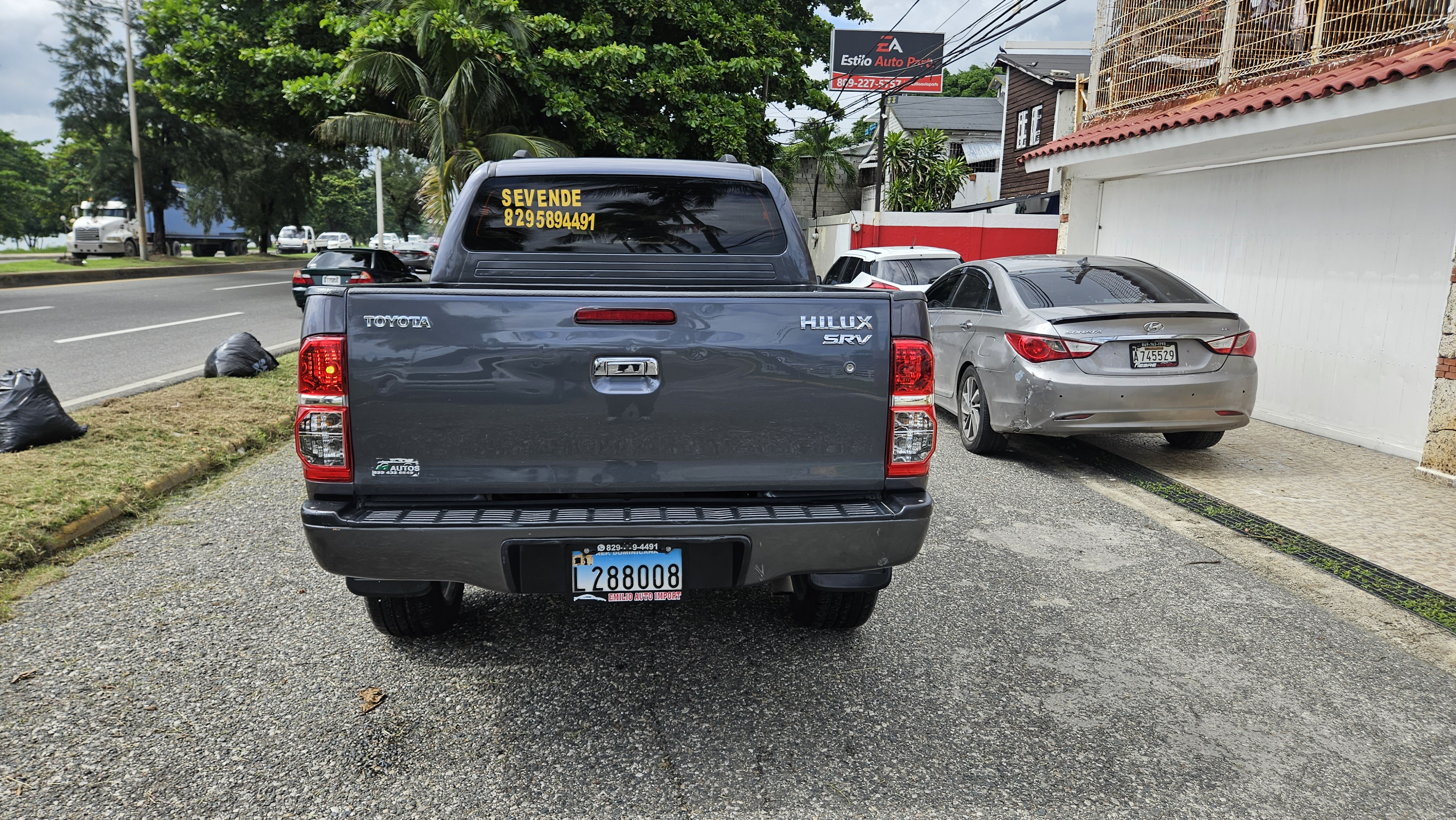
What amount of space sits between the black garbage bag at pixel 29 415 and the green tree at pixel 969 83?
6183 centimetres

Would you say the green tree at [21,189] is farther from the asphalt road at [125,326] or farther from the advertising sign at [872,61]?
the advertising sign at [872,61]

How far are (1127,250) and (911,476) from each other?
9796 mm

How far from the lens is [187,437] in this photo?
22.1 feet

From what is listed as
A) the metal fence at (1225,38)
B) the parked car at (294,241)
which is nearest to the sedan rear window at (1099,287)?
the metal fence at (1225,38)

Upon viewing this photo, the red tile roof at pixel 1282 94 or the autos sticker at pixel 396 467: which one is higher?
the red tile roof at pixel 1282 94

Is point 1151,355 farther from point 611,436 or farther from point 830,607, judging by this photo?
point 611,436

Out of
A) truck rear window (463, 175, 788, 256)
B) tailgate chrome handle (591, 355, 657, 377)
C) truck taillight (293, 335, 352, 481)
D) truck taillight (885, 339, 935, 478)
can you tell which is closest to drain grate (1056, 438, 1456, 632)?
truck taillight (885, 339, 935, 478)

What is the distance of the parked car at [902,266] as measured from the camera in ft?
37.2

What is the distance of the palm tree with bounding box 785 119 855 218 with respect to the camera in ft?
138

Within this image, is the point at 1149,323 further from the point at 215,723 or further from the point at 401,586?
the point at 215,723

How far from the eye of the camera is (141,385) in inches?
361

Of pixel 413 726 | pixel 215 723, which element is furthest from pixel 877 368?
pixel 215 723

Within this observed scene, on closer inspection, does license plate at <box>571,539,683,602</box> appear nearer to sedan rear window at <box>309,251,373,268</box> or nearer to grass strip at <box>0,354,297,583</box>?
grass strip at <box>0,354,297,583</box>

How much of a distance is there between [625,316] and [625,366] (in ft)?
0.49
